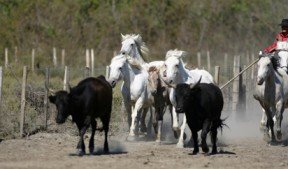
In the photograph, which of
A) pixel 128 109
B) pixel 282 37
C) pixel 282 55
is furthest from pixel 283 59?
pixel 128 109

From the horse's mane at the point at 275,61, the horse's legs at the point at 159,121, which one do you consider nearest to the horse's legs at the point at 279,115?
the horse's mane at the point at 275,61

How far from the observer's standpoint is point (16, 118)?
68.1 feet

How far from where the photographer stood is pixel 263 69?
19.3m

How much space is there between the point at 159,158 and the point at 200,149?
209 cm

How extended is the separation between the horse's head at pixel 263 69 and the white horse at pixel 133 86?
2.52 meters

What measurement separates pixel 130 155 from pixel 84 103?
125 centimetres

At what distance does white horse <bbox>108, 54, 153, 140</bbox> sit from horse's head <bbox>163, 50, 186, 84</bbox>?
4.63 ft

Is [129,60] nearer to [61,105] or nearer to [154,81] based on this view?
[154,81]

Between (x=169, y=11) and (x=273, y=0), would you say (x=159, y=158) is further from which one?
(x=273, y=0)

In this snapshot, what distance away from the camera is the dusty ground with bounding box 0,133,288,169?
1508 cm

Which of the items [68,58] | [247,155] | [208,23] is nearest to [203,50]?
[208,23]

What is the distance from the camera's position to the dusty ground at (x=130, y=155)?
15.1 meters

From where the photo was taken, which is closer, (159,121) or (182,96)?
(182,96)

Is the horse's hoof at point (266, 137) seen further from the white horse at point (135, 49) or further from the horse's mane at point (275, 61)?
the white horse at point (135, 49)
